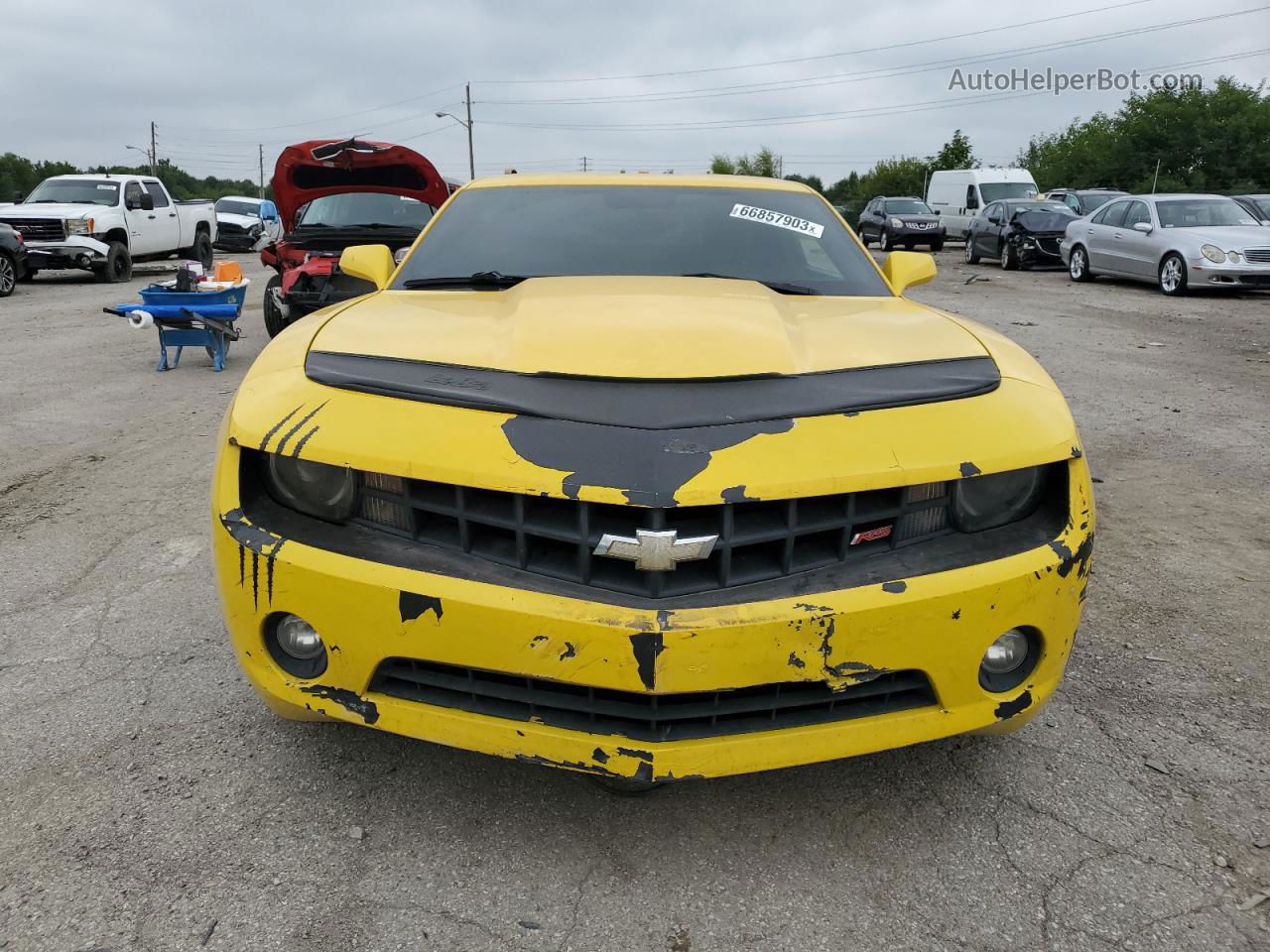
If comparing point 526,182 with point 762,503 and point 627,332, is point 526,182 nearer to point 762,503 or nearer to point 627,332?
point 627,332

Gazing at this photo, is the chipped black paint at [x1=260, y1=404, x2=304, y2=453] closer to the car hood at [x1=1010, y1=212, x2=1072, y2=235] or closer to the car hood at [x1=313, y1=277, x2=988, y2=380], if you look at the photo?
the car hood at [x1=313, y1=277, x2=988, y2=380]

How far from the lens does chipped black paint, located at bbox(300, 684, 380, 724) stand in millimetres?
1964

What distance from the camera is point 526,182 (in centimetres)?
368

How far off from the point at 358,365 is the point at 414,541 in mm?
480

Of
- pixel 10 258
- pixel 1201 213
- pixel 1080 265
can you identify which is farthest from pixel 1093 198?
pixel 10 258

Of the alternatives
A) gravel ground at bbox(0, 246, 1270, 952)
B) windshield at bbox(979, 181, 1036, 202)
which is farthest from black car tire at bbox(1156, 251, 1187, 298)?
gravel ground at bbox(0, 246, 1270, 952)

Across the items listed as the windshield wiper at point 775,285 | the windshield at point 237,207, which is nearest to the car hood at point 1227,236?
the windshield wiper at point 775,285

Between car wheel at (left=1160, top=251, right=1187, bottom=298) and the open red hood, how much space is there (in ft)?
35.4

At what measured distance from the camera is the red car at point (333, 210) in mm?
8453

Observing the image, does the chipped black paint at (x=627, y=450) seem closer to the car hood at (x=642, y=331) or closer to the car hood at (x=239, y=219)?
the car hood at (x=642, y=331)

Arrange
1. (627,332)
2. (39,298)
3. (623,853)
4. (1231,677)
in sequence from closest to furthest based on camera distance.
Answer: (623,853) < (627,332) < (1231,677) < (39,298)

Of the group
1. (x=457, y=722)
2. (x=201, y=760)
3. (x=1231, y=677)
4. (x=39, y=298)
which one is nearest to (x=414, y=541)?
(x=457, y=722)

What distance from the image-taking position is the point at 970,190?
83.8 feet

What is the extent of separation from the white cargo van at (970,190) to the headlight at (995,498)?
24060mm
